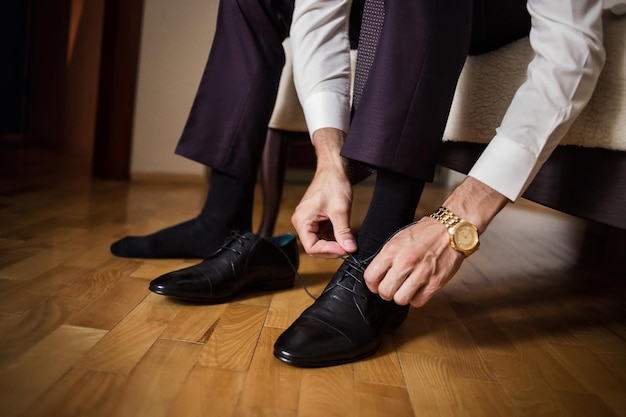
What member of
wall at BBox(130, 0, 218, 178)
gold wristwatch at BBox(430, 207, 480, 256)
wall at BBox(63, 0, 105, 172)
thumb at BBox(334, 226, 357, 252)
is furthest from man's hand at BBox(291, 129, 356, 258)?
wall at BBox(63, 0, 105, 172)

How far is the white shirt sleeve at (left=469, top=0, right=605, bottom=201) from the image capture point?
0.62 m

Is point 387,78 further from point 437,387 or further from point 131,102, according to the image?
point 131,102

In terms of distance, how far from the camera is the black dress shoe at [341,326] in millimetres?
650

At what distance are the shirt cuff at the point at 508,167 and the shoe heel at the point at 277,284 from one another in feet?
1.42

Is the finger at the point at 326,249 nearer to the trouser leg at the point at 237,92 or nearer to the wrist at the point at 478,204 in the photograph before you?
the wrist at the point at 478,204

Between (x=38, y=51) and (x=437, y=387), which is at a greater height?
(x=38, y=51)

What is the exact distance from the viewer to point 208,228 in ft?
3.35

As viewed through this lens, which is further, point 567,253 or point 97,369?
point 567,253

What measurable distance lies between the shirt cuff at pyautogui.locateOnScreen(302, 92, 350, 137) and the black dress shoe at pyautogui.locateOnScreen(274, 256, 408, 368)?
0.20 metres

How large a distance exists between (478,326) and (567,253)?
95 cm

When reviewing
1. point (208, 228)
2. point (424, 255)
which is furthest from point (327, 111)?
point (208, 228)

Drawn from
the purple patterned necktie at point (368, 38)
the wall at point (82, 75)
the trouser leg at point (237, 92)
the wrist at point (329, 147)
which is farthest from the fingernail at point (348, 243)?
the wall at point (82, 75)

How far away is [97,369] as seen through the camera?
574 mm

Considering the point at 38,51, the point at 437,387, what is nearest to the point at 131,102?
the point at 38,51
